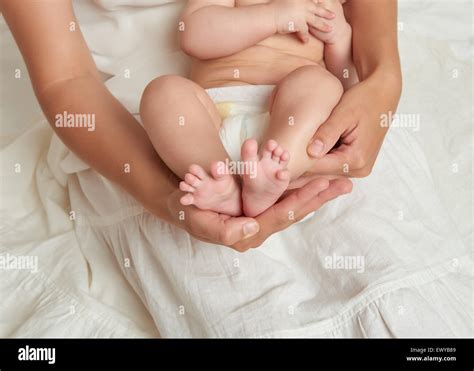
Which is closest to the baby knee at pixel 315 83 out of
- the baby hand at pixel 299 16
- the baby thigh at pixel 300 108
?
the baby thigh at pixel 300 108

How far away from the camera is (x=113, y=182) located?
1.27 m

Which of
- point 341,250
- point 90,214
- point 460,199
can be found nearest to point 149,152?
point 90,214

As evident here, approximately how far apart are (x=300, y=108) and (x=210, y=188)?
22cm

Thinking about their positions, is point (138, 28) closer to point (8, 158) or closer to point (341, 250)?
point (8, 158)

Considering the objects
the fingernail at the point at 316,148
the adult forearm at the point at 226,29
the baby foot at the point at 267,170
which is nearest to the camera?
the baby foot at the point at 267,170

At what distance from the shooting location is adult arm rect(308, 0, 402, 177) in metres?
1.15

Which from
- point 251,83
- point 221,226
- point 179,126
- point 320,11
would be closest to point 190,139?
point 179,126

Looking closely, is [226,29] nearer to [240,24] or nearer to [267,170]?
[240,24]

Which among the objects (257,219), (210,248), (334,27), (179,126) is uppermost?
(334,27)

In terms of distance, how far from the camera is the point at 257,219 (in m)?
1.05

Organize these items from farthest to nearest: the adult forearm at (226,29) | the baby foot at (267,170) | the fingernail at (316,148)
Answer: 1. the adult forearm at (226,29)
2. the fingernail at (316,148)
3. the baby foot at (267,170)

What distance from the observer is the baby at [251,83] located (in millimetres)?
1003

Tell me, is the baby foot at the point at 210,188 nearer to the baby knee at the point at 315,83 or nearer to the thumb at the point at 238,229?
the thumb at the point at 238,229

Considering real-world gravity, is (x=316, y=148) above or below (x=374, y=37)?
below
